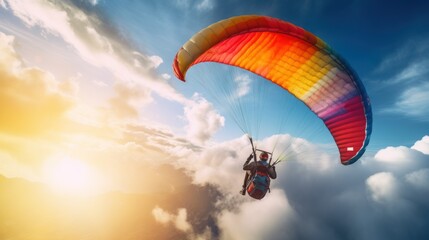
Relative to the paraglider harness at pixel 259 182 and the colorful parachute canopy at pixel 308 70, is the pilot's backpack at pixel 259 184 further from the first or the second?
the colorful parachute canopy at pixel 308 70

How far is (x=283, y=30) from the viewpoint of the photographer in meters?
8.52

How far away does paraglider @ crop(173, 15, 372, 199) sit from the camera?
921 centimetres

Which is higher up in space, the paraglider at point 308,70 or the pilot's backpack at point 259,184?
the paraglider at point 308,70

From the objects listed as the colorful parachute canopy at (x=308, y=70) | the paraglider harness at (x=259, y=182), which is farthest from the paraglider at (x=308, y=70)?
the paraglider harness at (x=259, y=182)

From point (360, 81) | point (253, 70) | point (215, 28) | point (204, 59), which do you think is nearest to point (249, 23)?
point (215, 28)

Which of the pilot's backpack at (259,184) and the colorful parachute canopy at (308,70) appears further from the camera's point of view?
the pilot's backpack at (259,184)

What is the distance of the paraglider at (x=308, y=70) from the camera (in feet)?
30.2

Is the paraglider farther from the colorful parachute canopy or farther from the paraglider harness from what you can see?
the paraglider harness

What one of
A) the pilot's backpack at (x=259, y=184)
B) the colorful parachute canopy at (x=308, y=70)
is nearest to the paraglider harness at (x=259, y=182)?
the pilot's backpack at (x=259, y=184)

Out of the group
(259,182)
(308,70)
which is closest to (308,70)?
(308,70)

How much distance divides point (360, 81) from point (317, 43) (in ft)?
8.39

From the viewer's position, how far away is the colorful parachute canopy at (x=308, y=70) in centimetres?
930

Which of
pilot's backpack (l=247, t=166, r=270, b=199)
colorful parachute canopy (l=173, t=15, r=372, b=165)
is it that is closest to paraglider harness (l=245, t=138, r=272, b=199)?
pilot's backpack (l=247, t=166, r=270, b=199)

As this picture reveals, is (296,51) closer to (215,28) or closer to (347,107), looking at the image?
(347,107)
